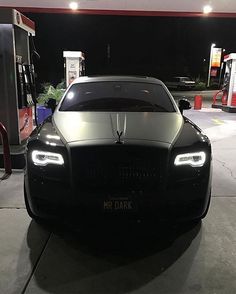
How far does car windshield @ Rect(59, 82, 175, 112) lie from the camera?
4625 millimetres

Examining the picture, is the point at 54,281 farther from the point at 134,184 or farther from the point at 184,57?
the point at 184,57

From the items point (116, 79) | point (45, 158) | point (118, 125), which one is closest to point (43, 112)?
point (116, 79)

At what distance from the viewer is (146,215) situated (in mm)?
3137

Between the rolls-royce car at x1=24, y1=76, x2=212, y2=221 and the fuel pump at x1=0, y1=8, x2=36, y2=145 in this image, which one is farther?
the fuel pump at x1=0, y1=8, x2=36, y2=145

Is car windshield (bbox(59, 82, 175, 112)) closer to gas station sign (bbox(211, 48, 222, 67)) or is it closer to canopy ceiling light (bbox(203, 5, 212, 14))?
canopy ceiling light (bbox(203, 5, 212, 14))

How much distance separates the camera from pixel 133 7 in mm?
13430

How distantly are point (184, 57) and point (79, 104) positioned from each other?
6016cm

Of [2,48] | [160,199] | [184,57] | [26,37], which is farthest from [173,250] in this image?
[184,57]

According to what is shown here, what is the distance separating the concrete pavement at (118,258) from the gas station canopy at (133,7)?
33.1ft

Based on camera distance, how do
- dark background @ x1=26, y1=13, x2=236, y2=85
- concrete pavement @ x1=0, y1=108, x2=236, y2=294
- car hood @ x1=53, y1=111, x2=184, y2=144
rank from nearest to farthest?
concrete pavement @ x1=0, y1=108, x2=236, y2=294
car hood @ x1=53, y1=111, x2=184, y2=144
dark background @ x1=26, y1=13, x2=236, y2=85

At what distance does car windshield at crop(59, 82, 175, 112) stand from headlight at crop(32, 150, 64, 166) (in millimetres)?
1340

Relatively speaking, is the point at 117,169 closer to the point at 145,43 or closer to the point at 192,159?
the point at 192,159

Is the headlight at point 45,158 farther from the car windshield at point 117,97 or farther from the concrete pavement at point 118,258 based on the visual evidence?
the car windshield at point 117,97

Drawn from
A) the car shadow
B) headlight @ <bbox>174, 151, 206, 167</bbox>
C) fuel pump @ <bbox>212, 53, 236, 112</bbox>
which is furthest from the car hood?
fuel pump @ <bbox>212, 53, 236, 112</bbox>
